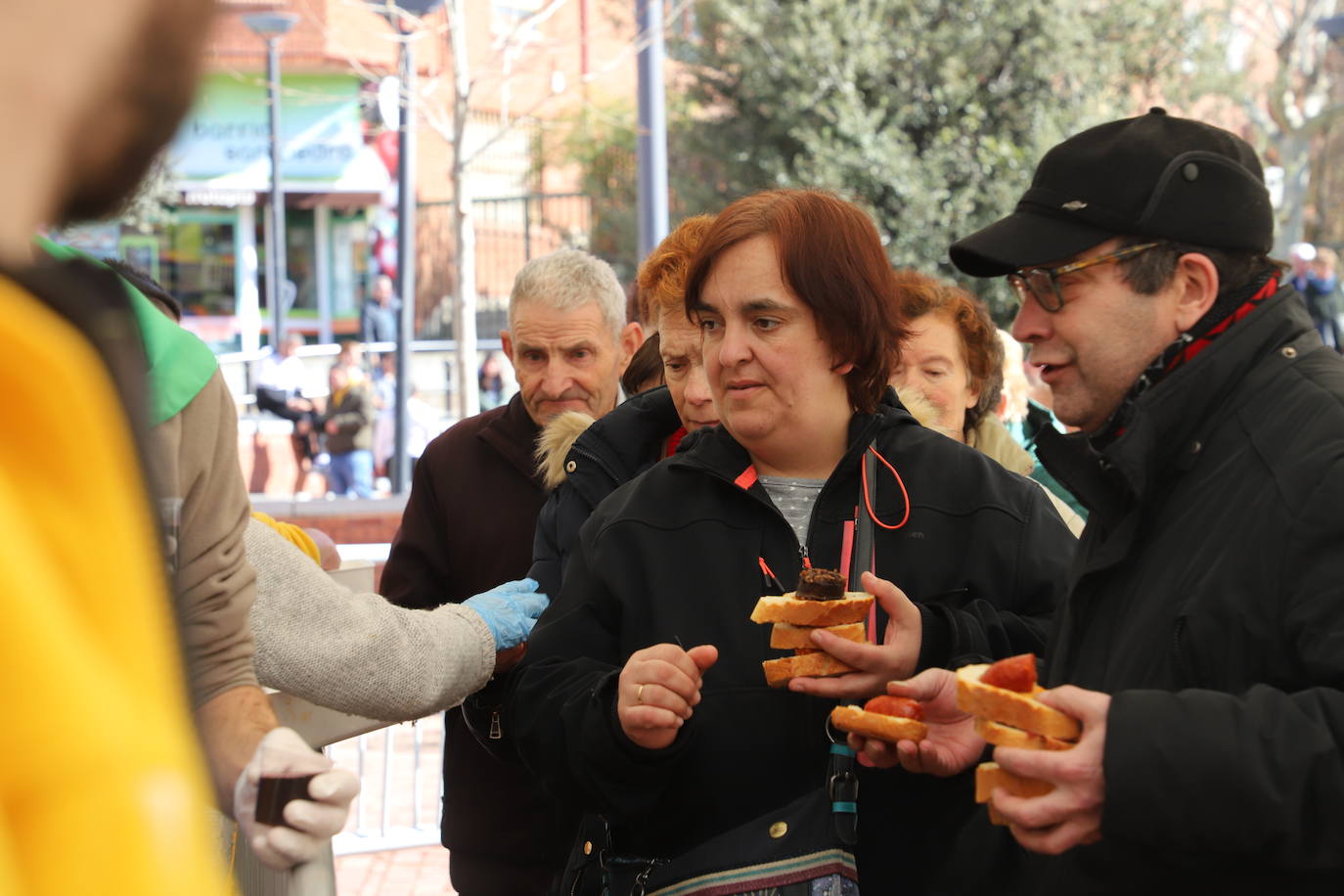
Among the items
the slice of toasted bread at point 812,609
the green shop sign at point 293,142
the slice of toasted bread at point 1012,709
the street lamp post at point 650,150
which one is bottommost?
the slice of toasted bread at point 1012,709

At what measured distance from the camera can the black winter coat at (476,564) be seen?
12.9ft

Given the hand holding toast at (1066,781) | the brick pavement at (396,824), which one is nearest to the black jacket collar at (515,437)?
the hand holding toast at (1066,781)

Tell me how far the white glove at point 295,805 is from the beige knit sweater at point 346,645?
0.83 meters

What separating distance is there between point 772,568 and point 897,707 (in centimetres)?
42

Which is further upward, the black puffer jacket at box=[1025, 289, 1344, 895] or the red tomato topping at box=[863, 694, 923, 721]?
the black puffer jacket at box=[1025, 289, 1344, 895]

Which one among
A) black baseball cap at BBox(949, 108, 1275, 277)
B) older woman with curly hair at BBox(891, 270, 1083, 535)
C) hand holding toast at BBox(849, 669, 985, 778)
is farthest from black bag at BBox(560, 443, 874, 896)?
older woman with curly hair at BBox(891, 270, 1083, 535)

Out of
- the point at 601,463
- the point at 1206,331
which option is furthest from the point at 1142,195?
the point at 601,463

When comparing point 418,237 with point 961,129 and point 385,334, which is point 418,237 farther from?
point 961,129

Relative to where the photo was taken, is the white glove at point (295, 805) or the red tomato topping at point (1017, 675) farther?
the red tomato topping at point (1017, 675)

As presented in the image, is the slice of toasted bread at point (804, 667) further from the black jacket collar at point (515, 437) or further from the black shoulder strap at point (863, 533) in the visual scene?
the black jacket collar at point (515, 437)

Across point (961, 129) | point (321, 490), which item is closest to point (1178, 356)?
point (961, 129)

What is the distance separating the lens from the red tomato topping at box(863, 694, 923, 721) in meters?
2.41

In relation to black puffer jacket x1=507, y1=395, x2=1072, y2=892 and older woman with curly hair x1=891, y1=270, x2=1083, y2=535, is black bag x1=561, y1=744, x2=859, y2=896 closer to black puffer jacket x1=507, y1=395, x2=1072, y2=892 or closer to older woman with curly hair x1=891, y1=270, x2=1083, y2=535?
black puffer jacket x1=507, y1=395, x2=1072, y2=892

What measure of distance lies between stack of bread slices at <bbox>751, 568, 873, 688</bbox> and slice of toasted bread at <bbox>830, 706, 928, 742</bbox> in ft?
0.29
